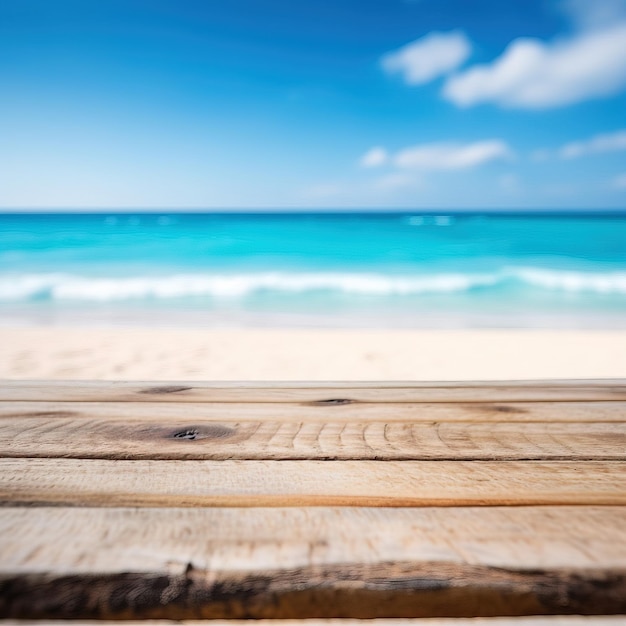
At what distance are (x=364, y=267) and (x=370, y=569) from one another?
12677mm

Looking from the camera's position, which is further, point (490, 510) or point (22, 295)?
point (22, 295)

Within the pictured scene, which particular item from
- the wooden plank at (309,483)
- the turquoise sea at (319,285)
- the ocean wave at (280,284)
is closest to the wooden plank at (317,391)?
the wooden plank at (309,483)

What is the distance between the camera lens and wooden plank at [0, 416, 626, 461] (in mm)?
751

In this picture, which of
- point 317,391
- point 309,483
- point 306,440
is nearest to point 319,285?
point 317,391

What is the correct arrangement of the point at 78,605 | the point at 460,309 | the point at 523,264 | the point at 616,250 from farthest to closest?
1. the point at 616,250
2. the point at 523,264
3. the point at 460,309
4. the point at 78,605

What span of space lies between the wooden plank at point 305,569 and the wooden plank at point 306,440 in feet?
0.62

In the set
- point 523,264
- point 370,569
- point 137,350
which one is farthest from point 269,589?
point 523,264

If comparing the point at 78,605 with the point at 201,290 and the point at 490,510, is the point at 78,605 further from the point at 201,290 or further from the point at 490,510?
the point at 201,290

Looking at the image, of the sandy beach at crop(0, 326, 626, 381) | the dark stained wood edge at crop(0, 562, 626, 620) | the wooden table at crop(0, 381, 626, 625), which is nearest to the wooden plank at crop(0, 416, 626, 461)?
the wooden table at crop(0, 381, 626, 625)

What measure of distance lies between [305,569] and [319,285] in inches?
389

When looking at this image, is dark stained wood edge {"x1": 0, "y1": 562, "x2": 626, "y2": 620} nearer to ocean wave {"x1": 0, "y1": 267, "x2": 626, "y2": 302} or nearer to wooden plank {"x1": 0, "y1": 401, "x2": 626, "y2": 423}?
wooden plank {"x1": 0, "y1": 401, "x2": 626, "y2": 423}

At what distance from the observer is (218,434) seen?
83 cm

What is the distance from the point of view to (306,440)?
807 millimetres

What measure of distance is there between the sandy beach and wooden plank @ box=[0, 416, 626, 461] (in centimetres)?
265
